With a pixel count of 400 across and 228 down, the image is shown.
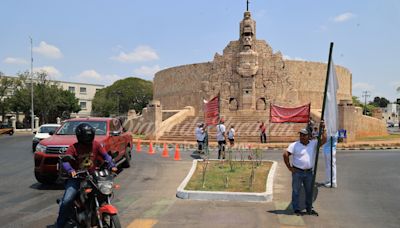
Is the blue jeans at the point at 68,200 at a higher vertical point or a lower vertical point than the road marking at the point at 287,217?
higher

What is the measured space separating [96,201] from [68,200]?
16.1 inches

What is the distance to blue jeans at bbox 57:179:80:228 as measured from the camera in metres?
4.88

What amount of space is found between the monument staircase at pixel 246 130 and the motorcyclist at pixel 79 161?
21.4 meters

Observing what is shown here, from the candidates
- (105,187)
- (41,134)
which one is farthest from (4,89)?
(105,187)

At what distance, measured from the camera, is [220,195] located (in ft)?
25.8

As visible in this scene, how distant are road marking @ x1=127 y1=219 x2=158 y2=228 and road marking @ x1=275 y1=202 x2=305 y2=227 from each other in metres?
2.11

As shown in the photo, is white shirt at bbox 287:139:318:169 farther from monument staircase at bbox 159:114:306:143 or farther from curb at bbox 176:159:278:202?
monument staircase at bbox 159:114:306:143

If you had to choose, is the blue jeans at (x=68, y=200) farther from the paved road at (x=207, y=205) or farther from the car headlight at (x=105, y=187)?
the paved road at (x=207, y=205)

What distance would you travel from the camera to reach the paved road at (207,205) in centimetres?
623

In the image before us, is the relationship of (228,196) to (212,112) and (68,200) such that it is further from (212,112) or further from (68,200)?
(212,112)

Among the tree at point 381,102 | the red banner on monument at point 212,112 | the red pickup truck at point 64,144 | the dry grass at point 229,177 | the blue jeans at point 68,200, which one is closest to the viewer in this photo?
the blue jeans at point 68,200

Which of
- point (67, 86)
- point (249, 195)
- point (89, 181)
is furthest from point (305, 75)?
point (67, 86)

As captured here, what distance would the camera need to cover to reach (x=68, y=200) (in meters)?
4.87

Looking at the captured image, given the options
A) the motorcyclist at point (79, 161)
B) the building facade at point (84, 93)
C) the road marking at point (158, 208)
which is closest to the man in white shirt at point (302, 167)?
the road marking at point (158, 208)
